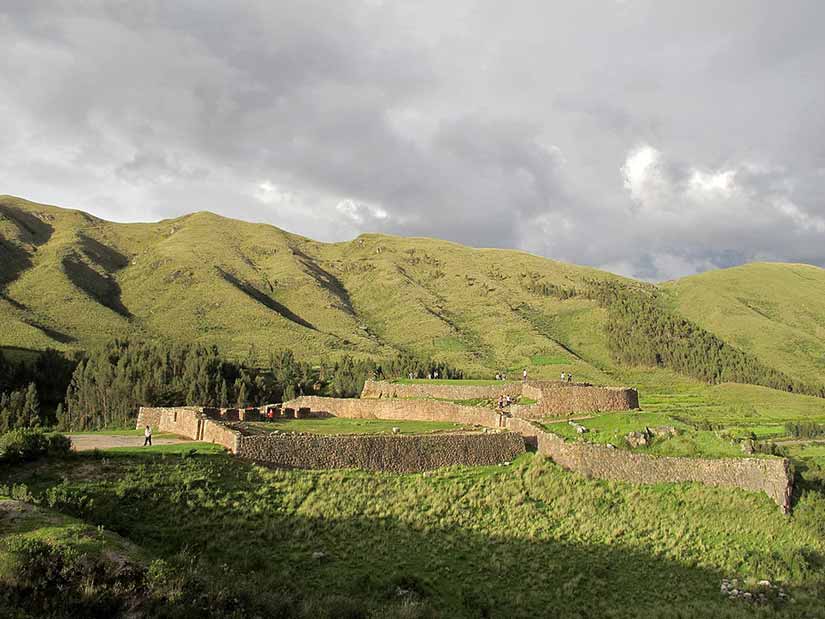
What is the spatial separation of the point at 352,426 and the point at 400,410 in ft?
22.2

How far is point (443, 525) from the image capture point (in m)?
21.3

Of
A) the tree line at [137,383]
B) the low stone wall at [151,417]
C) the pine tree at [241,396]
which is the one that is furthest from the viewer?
the pine tree at [241,396]

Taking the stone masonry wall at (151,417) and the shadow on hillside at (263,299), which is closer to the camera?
the stone masonry wall at (151,417)

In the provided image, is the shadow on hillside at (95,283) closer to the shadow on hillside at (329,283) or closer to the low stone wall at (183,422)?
the shadow on hillside at (329,283)

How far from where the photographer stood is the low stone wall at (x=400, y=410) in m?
34.0

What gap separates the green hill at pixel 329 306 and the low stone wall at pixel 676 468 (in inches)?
2894

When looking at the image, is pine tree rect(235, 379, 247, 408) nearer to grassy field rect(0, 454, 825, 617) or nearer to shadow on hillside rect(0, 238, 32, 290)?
grassy field rect(0, 454, 825, 617)

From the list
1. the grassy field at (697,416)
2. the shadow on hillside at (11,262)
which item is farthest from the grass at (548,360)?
the shadow on hillside at (11,262)

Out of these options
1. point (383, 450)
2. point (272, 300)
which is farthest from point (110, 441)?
point (272, 300)

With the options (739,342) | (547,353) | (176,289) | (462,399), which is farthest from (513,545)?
(739,342)

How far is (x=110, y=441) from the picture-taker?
84.6 feet

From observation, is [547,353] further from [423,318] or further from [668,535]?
[668,535]

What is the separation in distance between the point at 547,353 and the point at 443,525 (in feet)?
336

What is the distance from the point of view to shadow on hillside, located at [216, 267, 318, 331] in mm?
149125
